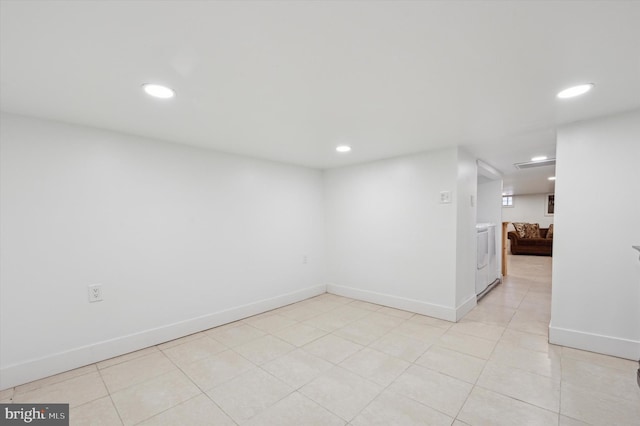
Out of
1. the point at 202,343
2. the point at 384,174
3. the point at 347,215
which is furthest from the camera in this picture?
the point at 347,215

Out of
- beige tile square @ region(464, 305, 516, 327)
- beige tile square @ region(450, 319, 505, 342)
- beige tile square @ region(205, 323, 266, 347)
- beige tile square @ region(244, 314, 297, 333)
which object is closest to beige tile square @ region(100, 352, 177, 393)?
beige tile square @ region(205, 323, 266, 347)

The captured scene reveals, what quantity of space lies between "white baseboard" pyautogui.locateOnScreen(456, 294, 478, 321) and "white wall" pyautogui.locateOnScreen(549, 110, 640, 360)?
2.78ft

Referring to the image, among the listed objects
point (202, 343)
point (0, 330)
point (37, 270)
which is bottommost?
point (202, 343)

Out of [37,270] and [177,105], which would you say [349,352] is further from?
[37,270]

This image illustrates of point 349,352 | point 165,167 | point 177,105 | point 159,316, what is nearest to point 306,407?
point 349,352

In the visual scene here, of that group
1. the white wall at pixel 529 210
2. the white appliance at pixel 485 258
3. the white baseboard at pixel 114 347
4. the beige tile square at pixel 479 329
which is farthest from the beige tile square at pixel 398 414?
the white wall at pixel 529 210

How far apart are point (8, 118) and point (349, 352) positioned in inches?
132

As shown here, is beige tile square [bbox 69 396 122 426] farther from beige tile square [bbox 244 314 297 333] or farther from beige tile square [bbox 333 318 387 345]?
beige tile square [bbox 333 318 387 345]

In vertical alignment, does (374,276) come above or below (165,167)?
below

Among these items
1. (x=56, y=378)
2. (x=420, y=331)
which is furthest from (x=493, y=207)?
(x=56, y=378)

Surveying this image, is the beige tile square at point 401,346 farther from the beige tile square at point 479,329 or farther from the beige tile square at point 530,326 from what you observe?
the beige tile square at point 530,326

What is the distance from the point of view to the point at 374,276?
12.8ft

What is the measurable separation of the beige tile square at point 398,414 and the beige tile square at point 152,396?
1.20 meters

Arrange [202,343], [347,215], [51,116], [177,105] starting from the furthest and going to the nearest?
[347,215], [202,343], [51,116], [177,105]
